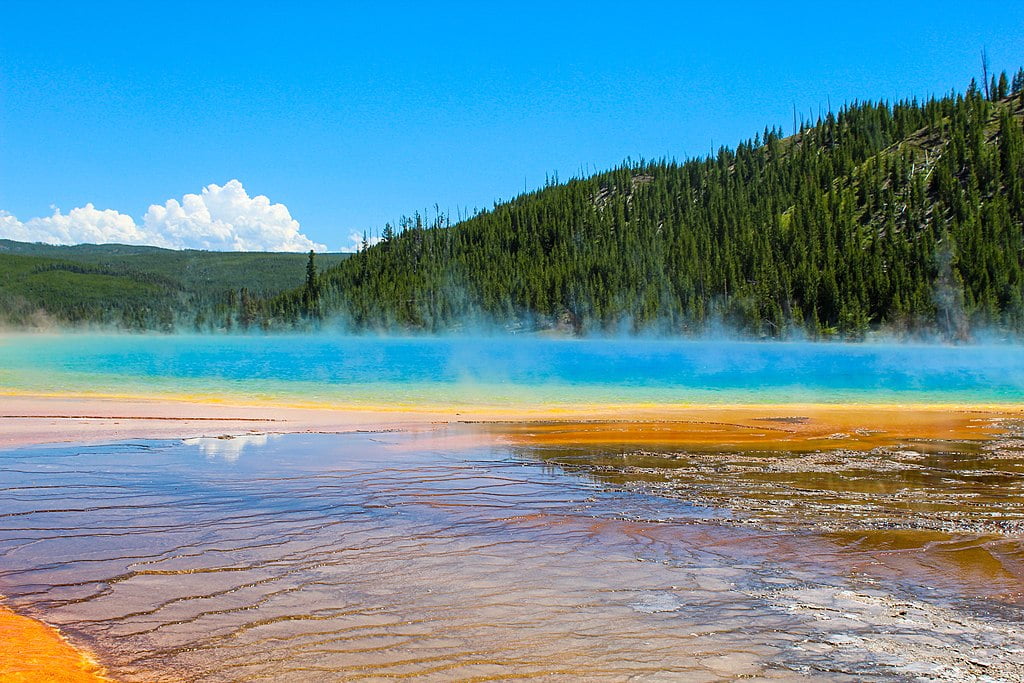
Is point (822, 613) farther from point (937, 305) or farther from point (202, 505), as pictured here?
point (937, 305)

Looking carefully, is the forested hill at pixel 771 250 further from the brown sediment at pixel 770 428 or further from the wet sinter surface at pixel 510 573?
the wet sinter surface at pixel 510 573

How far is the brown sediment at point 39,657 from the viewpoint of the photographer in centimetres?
449

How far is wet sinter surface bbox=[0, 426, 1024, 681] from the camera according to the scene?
498cm

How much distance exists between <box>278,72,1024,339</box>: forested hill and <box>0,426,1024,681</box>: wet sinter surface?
400 ft

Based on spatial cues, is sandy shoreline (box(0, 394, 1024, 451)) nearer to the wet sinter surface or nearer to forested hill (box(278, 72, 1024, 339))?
the wet sinter surface

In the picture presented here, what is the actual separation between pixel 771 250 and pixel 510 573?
483ft

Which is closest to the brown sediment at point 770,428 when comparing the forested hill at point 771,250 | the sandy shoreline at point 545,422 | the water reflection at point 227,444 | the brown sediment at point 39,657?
the sandy shoreline at point 545,422

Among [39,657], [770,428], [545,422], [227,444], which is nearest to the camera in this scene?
[39,657]

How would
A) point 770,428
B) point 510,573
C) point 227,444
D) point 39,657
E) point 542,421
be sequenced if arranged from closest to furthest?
point 39,657 < point 510,573 < point 227,444 < point 770,428 < point 542,421

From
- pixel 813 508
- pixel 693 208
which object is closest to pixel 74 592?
pixel 813 508

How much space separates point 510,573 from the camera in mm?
6734

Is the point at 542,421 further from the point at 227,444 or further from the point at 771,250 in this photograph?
the point at 771,250

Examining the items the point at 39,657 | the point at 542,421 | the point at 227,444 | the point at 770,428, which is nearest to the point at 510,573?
the point at 39,657

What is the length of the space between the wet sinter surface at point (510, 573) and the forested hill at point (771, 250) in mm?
121795
